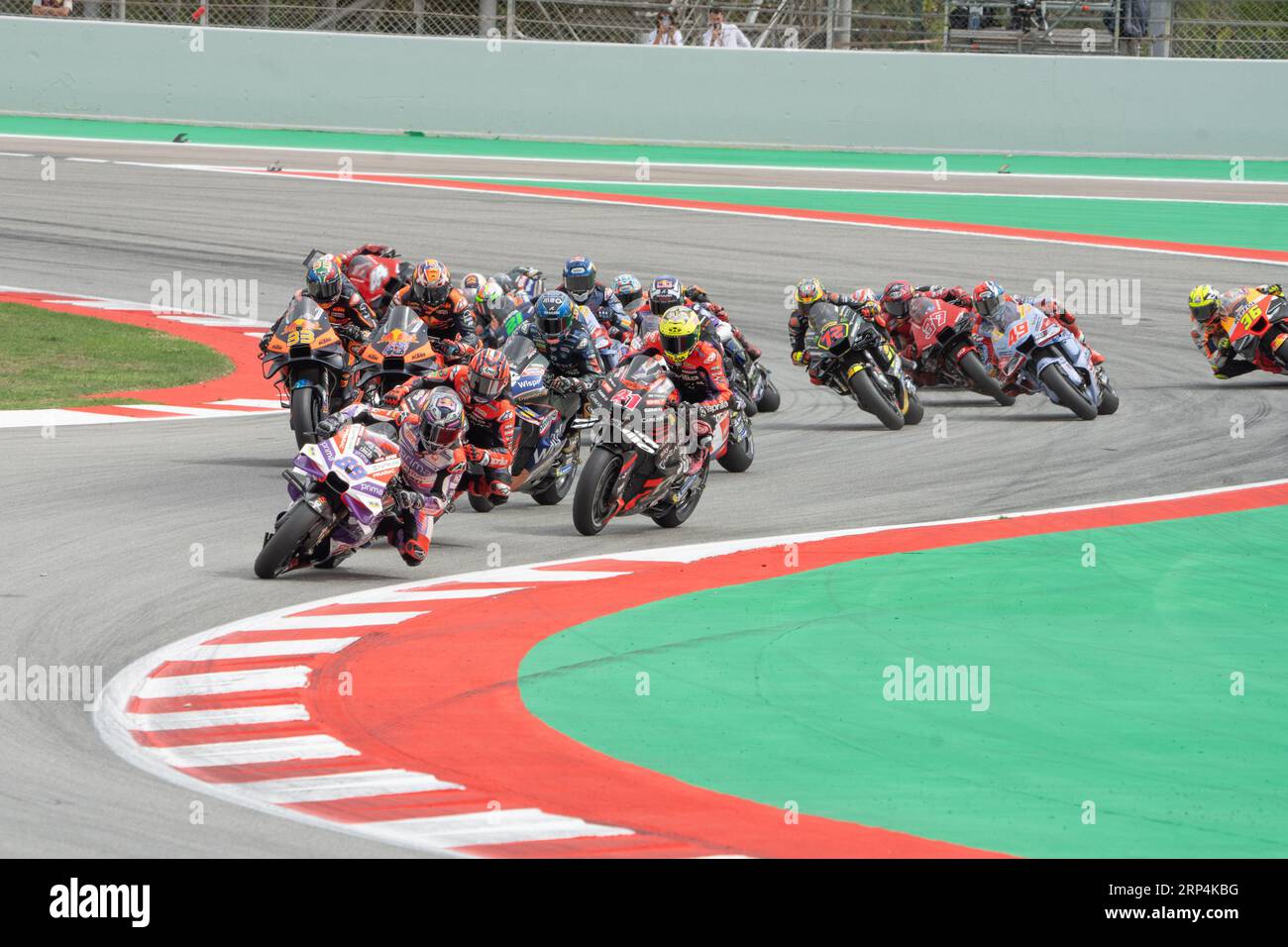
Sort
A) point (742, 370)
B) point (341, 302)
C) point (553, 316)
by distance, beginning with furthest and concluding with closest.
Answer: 1. point (742, 370)
2. point (341, 302)
3. point (553, 316)

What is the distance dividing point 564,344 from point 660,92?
20.0 m

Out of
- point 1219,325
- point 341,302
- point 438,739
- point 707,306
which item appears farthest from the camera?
point 1219,325

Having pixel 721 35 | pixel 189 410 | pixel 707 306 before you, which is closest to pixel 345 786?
pixel 707 306

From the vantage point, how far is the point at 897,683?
30.3 feet

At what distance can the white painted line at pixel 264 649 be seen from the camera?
31.1 ft

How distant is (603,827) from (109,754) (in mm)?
2192

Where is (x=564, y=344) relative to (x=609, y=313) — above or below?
below

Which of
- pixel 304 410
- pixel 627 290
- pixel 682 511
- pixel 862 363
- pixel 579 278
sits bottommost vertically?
pixel 682 511

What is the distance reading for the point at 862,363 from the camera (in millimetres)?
17484

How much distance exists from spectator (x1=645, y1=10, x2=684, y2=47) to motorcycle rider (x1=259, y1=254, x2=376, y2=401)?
19.3 metres

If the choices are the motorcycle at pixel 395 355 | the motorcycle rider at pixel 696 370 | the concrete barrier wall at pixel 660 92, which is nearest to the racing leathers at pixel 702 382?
the motorcycle rider at pixel 696 370

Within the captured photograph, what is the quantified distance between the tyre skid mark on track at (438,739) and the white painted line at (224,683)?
0.05 ft

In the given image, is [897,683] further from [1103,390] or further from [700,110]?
[700,110]

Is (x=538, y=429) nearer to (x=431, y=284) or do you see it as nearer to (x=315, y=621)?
(x=431, y=284)
